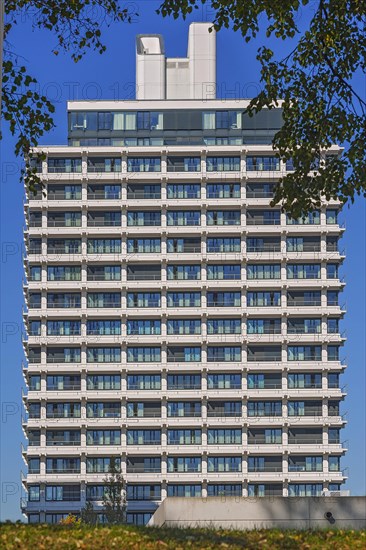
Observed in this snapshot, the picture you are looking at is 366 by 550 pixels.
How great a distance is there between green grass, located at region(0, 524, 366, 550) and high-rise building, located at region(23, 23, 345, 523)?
94767 mm

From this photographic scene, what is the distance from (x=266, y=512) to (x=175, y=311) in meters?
94.6

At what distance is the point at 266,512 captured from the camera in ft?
88.4

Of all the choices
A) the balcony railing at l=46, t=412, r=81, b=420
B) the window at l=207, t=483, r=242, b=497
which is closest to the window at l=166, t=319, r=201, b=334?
the balcony railing at l=46, t=412, r=81, b=420

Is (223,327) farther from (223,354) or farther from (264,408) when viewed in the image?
(264,408)

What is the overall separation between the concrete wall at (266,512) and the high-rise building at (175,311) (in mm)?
88726

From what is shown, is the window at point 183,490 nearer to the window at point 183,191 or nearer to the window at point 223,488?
the window at point 223,488

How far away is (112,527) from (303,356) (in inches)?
3974

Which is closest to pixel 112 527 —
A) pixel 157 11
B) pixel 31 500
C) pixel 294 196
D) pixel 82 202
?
pixel 294 196

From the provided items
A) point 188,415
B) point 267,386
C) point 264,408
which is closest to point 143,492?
point 188,415

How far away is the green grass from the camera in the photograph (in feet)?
63.4

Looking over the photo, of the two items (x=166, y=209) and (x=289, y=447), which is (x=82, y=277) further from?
(x=289, y=447)

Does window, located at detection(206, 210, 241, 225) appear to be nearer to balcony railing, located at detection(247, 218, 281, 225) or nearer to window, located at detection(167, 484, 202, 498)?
balcony railing, located at detection(247, 218, 281, 225)

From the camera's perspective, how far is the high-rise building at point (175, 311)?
4611 inches

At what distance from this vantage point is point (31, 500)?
380 feet
